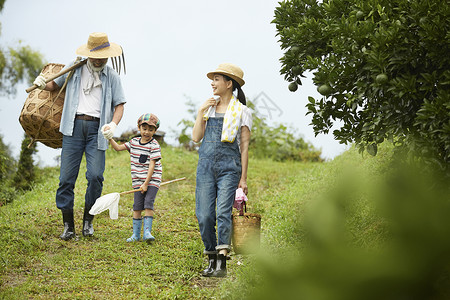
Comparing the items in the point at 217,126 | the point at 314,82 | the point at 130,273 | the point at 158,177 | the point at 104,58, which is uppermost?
the point at 104,58

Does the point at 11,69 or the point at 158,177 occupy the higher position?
the point at 11,69

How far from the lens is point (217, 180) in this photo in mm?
4926

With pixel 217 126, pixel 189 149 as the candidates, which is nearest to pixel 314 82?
pixel 217 126

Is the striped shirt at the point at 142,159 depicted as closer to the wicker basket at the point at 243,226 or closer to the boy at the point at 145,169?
the boy at the point at 145,169

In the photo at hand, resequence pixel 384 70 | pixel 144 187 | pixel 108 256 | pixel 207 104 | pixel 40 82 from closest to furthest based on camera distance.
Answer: pixel 384 70 < pixel 207 104 < pixel 108 256 < pixel 40 82 < pixel 144 187

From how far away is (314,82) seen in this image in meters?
4.32

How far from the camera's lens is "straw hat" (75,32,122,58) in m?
6.29

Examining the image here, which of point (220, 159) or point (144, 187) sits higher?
point (220, 159)

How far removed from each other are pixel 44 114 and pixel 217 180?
2.73 metres

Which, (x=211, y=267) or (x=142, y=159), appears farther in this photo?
(x=142, y=159)

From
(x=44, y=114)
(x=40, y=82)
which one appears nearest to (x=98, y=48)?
(x=40, y=82)

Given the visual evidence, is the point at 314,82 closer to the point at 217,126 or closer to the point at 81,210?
the point at 217,126

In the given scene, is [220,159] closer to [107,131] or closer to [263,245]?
[107,131]

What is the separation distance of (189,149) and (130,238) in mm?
9960
